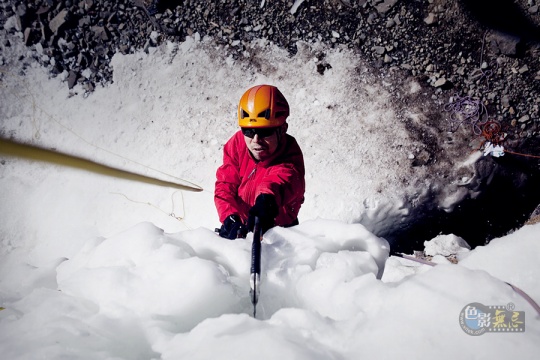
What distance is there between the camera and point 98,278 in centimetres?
194

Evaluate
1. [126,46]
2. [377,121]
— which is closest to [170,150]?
[126,46]

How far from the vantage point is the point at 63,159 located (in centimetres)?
491

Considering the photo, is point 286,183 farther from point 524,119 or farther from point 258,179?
point 524,119

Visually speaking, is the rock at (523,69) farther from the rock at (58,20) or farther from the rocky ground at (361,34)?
the rock at (58,20)

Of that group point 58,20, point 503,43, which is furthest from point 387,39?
point 58,20

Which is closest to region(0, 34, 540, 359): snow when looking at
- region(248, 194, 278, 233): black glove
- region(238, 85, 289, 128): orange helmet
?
region(248, 194, 278, 233): black glove

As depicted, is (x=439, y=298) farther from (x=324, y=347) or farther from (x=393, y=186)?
(x=393, y=186)

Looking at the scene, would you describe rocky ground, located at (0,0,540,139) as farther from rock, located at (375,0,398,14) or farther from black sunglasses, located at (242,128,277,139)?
black sunglasses, located at (242,128,277,139)

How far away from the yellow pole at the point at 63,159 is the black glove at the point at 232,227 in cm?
211

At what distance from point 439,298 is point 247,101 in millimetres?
1902

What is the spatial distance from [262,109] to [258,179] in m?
0.59

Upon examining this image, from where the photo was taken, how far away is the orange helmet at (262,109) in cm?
269

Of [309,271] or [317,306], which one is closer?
[317,306]

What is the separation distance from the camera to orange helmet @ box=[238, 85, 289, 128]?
2.69 meters
